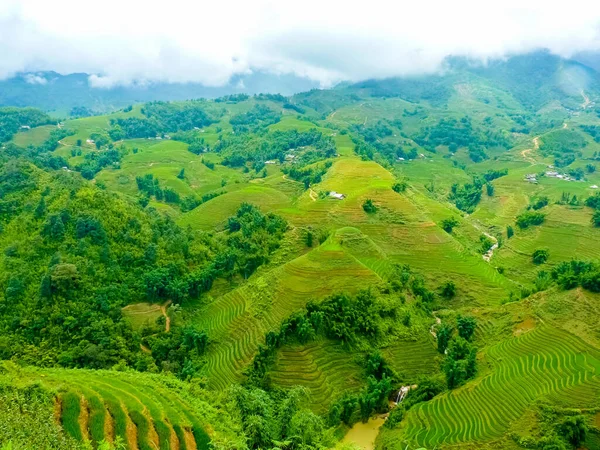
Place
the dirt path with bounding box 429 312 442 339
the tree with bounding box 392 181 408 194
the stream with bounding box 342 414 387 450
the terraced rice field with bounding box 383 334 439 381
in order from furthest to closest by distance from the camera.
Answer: the tree with bounding box 392 181 408 194 → the dirt path with bounding box 429 312 442 339 → the terraced rice field with bounding box 383 334 439 381 → the stream with bounding box 342 414 387 450

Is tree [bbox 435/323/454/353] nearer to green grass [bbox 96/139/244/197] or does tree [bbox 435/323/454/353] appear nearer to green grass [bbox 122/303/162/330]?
green grass [bbox 122/303/162/330]

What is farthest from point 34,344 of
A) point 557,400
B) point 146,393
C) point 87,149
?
point 87,149

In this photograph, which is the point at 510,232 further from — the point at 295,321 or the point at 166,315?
the point at 166,315

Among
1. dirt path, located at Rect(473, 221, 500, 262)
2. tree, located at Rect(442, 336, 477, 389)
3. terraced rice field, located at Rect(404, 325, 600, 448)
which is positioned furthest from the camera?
dirt path, located at Rect(473, 221, 500, 262)

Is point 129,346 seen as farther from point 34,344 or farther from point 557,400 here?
point 557,400

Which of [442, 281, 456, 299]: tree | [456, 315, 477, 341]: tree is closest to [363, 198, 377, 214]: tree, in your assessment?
[442, 281, 456, 299]: tree

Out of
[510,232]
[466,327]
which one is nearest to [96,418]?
[466,327]
